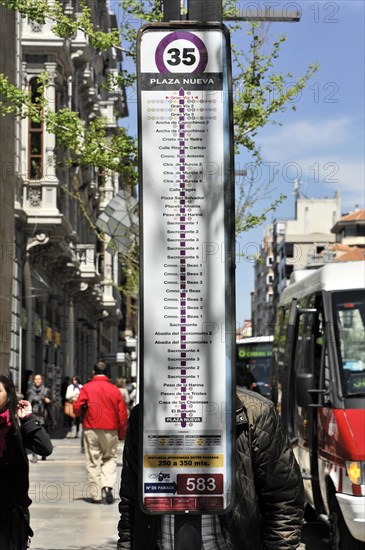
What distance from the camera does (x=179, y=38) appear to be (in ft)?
13.1

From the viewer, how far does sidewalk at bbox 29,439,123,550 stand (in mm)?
11867

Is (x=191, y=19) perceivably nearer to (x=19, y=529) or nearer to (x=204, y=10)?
(x=204, y=10)

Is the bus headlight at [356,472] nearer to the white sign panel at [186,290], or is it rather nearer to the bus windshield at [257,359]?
the white sign panel at [186,290]

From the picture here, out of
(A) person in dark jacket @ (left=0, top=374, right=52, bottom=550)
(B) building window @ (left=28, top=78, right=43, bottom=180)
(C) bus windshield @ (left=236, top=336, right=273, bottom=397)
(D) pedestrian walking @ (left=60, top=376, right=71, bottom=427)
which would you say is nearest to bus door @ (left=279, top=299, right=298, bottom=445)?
(A) person in dark jacket @ (left=0, top=374, right=52, bottom=550)

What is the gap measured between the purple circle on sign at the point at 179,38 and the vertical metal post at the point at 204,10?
0.30 feet

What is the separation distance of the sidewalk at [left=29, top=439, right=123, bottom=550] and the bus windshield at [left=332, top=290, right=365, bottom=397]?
2.71 meters

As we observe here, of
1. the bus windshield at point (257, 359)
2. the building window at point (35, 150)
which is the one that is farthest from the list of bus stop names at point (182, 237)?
the bus windshield at point (257, 359)

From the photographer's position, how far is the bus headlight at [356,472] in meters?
10.5

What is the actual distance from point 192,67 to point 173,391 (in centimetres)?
103

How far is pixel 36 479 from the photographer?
19047 mm

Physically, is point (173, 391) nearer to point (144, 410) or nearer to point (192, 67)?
point (144, 410)

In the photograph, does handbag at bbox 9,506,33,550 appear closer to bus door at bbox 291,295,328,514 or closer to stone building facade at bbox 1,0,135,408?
bus door at bbox 291,295,328,514

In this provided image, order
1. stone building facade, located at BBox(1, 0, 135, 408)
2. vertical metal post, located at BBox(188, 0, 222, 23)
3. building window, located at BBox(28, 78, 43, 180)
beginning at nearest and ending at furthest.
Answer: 1. vertical metal post, located at BBox(188, 0, 222, 23)
2. stone building facade, located at BBox(1, 0, 135, 408)
3. building window, located at BBox(28, 78, 43, 180)

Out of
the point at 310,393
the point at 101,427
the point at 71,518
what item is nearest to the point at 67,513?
the point at 71,518
